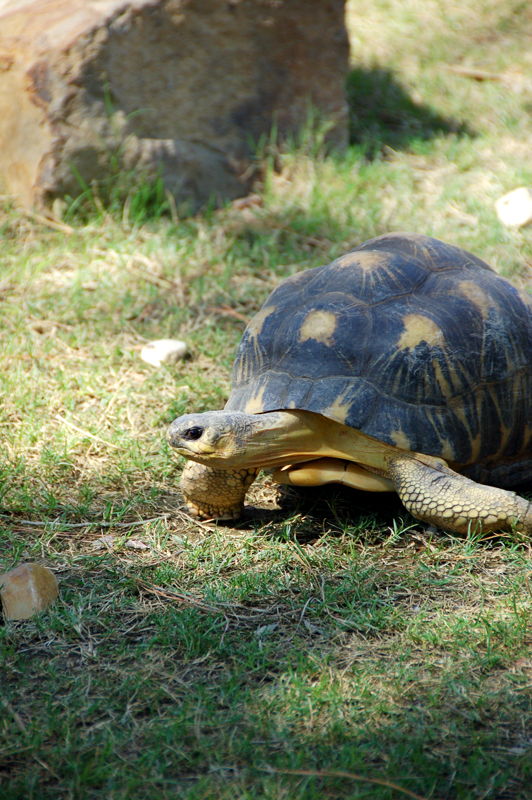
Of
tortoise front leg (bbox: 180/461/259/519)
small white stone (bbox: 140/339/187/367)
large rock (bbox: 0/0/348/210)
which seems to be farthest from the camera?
large rock (bbox: 0/0/348/210)

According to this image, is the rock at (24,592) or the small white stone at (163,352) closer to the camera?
the rock at (24,592)

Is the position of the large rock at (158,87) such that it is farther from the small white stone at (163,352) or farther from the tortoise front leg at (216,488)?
the tortoise front leg at (216,488)

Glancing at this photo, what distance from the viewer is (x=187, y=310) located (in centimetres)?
383

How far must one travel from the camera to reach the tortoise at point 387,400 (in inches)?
90.4

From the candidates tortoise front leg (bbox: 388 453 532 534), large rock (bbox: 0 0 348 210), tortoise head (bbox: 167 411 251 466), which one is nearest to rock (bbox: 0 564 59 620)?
tortoise head (bbox: 167 411 251 466)

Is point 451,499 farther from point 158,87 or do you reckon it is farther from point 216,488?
point 158,87

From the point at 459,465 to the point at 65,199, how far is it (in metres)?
3.03

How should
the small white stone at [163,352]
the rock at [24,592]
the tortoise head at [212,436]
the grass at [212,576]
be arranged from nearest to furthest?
the grass at [212,576], the rock at [24,592], the tortoise head at [212,436], the small white stone at [163,352]

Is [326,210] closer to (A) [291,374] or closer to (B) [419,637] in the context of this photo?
(A) [291,374]

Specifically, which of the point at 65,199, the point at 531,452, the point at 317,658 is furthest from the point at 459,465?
the point at 65,199

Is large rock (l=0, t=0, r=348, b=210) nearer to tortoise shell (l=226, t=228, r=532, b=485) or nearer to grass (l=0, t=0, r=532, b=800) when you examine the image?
grass (l=0, t=0, r=532, b=800)

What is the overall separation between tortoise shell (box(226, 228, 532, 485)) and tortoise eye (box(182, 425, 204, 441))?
24cm

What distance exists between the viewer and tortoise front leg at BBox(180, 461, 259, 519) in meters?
2.44

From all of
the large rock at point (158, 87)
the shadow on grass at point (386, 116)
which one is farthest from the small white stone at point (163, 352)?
the shadow on grass at point (386, 116)
